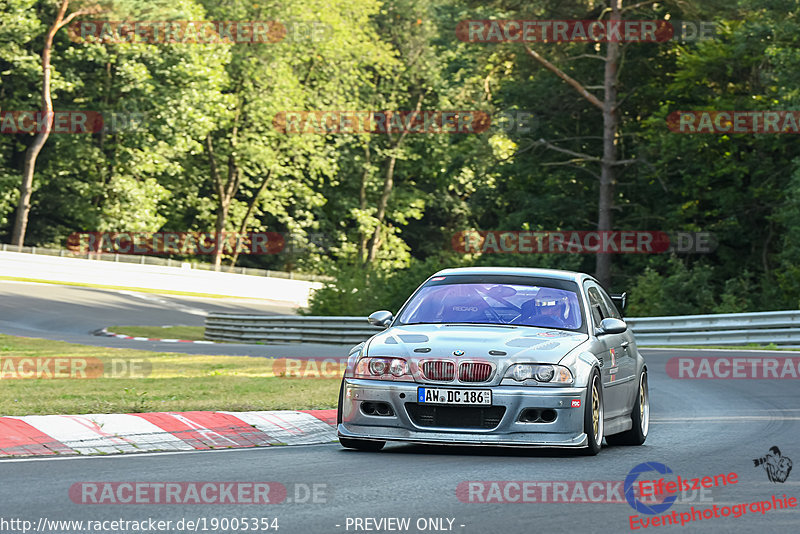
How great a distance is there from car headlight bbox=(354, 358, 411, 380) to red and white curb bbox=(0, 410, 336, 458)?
1492 mm

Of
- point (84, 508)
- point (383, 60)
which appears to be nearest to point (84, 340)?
point (84, 508)

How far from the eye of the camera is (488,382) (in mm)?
9312

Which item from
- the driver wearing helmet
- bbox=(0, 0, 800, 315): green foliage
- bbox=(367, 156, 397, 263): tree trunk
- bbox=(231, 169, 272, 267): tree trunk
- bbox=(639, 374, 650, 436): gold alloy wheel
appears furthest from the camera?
bbox=(367, 156, 397, 263): tree trunk

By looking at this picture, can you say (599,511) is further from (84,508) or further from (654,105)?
(654,105)

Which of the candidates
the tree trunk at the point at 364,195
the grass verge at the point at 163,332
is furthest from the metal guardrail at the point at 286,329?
the tree trunk at the point at 364,195

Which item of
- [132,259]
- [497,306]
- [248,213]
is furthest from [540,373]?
[248,213]

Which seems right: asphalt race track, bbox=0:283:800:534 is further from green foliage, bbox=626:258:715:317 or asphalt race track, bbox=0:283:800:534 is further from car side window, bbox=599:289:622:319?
green foliage, bbox=626:258:715:317

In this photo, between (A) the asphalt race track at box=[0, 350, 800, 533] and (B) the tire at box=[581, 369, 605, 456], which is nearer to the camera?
(A) the asphalt race track at box=[0, 350, 800, 533]

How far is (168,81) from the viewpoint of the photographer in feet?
201

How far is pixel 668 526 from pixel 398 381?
326 centimetres

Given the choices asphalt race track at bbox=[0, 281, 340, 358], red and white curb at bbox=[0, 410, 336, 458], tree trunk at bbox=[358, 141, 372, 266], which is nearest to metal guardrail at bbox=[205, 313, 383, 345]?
asphalt race track at bbox=[0, 281, 340, 358]

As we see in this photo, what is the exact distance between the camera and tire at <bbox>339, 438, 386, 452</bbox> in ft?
32.4

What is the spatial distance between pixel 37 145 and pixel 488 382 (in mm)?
52349

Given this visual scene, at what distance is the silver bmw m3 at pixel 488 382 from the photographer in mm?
9312
